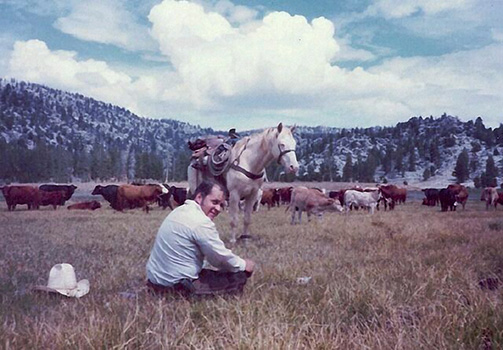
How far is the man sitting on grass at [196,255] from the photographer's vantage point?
5734 mm

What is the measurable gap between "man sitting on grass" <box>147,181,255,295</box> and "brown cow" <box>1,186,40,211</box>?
104ft

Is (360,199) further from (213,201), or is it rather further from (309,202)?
(213,201)

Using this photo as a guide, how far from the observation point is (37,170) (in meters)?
99.2

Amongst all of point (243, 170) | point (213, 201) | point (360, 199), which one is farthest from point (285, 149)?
point (360, 199)

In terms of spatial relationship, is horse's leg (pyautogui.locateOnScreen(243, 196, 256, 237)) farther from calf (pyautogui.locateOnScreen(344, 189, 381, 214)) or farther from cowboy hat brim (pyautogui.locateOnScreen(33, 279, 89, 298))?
calf (pyautogui.locateOnScreen(344, 189, 381, 214))

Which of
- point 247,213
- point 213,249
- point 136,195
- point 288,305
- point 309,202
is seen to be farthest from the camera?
point 136,195

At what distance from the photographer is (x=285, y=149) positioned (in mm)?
11258

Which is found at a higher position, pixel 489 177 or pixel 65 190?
pixel 489 177

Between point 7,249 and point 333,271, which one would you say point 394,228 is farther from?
point 7,249

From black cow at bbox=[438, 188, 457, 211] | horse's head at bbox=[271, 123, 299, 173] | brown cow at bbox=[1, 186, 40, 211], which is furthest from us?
black cow at bbox=[438, 188, 457, 211]

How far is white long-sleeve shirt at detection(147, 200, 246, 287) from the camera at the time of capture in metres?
5.72

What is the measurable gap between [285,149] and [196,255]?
5.70 meters

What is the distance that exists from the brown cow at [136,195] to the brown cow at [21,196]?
6.45m

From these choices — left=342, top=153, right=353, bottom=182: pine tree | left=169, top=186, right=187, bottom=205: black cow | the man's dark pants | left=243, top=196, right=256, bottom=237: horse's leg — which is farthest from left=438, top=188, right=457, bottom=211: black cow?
left=342, top=153, right=353, bottom=182: pine tree
